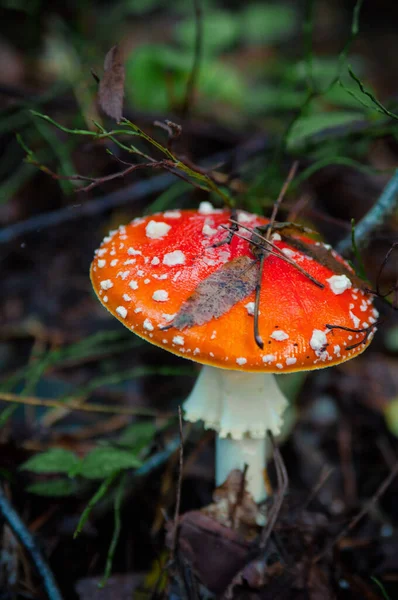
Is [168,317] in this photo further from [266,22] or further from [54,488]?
[266,22]

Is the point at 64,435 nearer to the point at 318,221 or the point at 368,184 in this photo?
the point at 318,221

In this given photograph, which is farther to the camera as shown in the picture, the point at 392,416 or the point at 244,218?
the point at 392,416

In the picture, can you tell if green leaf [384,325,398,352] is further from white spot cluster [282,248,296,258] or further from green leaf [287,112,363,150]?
white spot cluster [282,248,296,258]

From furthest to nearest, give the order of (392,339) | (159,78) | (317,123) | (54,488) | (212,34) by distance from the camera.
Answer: (212,34) < (159,78) < (392,339) < (317,123) < (54,488)

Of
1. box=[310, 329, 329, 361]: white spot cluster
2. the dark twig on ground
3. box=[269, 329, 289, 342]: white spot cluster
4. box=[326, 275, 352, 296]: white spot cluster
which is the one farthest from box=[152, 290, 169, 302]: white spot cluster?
the dark twig on ground

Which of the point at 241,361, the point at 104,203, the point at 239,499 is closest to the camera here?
the point at 241,361

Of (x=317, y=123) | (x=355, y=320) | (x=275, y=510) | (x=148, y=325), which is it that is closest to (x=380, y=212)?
(x=317, y=123)

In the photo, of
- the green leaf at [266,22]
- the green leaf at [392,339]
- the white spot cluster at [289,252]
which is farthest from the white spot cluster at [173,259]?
the green leaf at [266,22]
